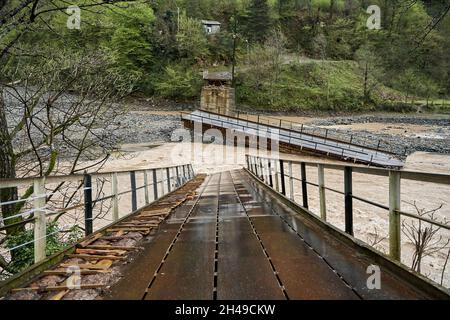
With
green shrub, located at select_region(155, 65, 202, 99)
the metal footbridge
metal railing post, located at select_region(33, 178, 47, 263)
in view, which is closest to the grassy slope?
green shrub, located at select_region(155, 65, 202, 99)

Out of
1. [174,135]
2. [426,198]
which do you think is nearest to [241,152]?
[174,135]

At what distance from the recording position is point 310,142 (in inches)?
1120

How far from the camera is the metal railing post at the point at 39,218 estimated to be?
342 centimetres

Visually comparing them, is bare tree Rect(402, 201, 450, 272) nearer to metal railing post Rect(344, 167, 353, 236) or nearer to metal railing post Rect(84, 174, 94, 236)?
metal railing post Rect(344, 167, 353, 236)

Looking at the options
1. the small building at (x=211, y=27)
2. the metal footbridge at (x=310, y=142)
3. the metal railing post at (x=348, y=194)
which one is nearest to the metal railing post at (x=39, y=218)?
the metal railing post at (x=348, y=194)

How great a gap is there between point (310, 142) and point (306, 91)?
29418 mm

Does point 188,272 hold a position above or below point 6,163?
below

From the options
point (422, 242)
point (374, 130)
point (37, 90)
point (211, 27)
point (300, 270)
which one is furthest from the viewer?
point (211, 27)

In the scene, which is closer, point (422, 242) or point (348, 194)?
point (348, 194)

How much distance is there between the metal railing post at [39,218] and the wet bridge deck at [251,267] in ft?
3.48

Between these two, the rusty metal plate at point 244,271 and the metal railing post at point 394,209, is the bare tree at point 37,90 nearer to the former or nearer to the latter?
the rusty metal plate at point 244,271

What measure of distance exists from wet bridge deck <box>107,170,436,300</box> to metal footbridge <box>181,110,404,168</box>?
21.6 meters

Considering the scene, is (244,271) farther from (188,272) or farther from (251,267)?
(188,272)

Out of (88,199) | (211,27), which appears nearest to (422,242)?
(88,199)
